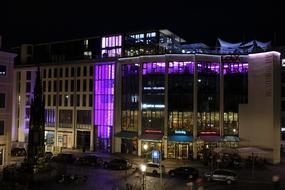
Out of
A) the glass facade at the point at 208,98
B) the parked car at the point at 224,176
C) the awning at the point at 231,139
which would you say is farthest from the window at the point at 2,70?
the awning at the point at 231,139

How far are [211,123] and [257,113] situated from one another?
8142 mm

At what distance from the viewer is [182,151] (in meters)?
63.5

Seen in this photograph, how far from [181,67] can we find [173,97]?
5539 millimetres

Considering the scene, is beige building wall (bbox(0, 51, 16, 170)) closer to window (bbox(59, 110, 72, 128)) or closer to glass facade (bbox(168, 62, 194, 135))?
window (bbox(59, 110, 72, 128))

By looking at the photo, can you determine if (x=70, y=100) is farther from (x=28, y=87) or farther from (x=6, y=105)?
(x=6, y=105)

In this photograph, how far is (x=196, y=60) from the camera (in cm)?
6431

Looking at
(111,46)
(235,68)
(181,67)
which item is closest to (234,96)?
(235,68)

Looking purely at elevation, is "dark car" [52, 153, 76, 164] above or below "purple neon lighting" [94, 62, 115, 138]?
below

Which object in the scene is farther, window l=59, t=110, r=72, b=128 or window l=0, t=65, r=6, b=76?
window l=59, t=110, r=72, b=128

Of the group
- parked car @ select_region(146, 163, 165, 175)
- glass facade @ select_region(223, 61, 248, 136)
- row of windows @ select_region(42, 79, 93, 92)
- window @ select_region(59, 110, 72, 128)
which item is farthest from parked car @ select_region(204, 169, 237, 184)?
window @ select_region(59, 110, 72, 128)

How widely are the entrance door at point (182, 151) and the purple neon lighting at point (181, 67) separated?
13058 mm

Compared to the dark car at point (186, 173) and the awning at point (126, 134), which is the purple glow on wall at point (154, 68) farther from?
the dark car at point (186, 173)

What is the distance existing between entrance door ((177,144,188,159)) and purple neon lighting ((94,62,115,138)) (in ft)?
48.8

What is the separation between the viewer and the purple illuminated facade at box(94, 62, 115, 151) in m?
70.8
